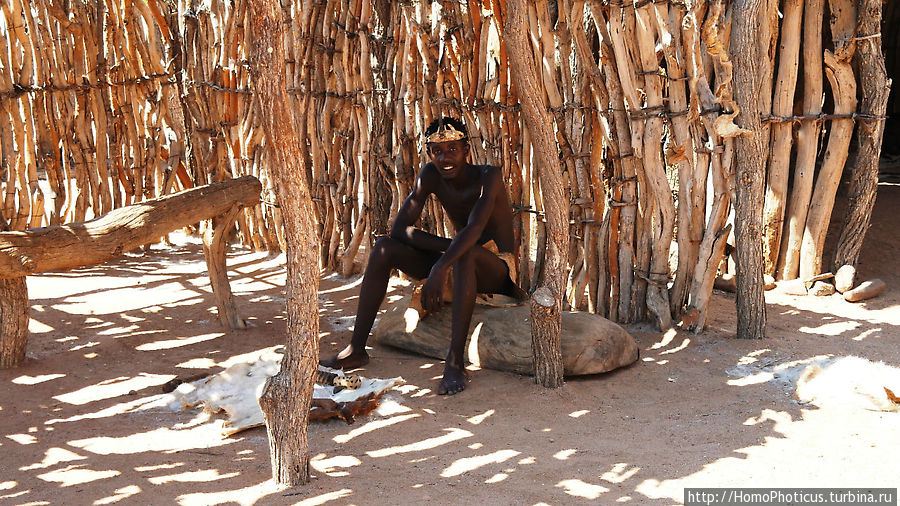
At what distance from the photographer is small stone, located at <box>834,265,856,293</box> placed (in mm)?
4812

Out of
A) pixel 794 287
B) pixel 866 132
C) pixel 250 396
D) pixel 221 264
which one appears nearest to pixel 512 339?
pixel 250 396

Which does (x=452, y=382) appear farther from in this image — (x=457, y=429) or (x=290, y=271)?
(x=290, y=271)

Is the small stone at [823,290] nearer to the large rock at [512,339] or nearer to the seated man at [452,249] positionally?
the large rock at [512,339]

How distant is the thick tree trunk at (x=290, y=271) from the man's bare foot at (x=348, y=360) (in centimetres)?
126

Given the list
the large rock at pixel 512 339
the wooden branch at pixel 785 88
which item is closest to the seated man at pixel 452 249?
the large rock at pixel 512 339

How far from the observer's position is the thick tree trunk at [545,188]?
3.39 metres

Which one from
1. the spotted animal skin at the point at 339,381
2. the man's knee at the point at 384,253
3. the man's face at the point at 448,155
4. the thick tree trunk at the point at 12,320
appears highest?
the man's face at the point at 448,155

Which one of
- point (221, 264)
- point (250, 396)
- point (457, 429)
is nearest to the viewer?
point (457, 429)

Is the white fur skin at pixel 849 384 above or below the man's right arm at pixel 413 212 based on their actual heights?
below

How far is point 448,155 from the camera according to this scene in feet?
12.5

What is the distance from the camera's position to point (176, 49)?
6.48 metres

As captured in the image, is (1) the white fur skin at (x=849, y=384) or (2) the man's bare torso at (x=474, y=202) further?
(2) the man's bare torso at (x=474, y=202)

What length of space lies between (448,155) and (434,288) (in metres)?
0.63

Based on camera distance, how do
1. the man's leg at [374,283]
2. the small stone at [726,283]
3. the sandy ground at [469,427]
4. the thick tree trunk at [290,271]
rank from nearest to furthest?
the thick tree trunk at [290,271], the sandy ground at [469,427], the man's leg at [374,283], the small stone at [726,283]
